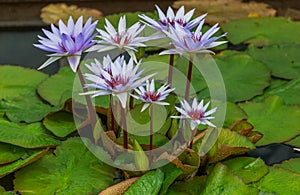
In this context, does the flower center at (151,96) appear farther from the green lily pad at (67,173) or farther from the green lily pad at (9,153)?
the green lily pad at (9,153)

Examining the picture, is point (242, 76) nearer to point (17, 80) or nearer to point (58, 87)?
point (58, 87)

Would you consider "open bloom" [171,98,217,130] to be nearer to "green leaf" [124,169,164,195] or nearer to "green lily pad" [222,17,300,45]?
"green leaf" [124,169,164,195]

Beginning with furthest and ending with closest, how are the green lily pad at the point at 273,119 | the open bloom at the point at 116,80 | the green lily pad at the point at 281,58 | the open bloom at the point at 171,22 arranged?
the green lily pad at the point at 281,58, the green lily pad at the point at 273,119, the open bloom at the point at 171,22, the open bloom at the point at 116,80

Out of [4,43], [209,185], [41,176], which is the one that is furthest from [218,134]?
[4,43]

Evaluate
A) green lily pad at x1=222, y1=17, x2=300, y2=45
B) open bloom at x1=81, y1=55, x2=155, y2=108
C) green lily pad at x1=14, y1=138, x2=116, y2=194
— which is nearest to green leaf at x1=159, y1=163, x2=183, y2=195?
green lily pad at x1=14, y1=138, x2=116, y2=194

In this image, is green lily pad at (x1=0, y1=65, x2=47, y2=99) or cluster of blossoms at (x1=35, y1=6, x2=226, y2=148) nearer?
cluster of blossoms at (x1=35, y1=6, x2=226, y2=148)

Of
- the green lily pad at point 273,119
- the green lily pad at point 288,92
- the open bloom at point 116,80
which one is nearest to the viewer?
the open bloom at point 116,80

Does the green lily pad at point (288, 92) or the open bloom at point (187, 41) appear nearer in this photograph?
the open bloom at point (187, 41)

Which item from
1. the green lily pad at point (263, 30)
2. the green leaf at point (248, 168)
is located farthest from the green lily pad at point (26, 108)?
the green lily pad at point (263, 30)

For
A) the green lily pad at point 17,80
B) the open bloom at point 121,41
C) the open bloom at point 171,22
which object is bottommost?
the green lily pad at point 17,80
